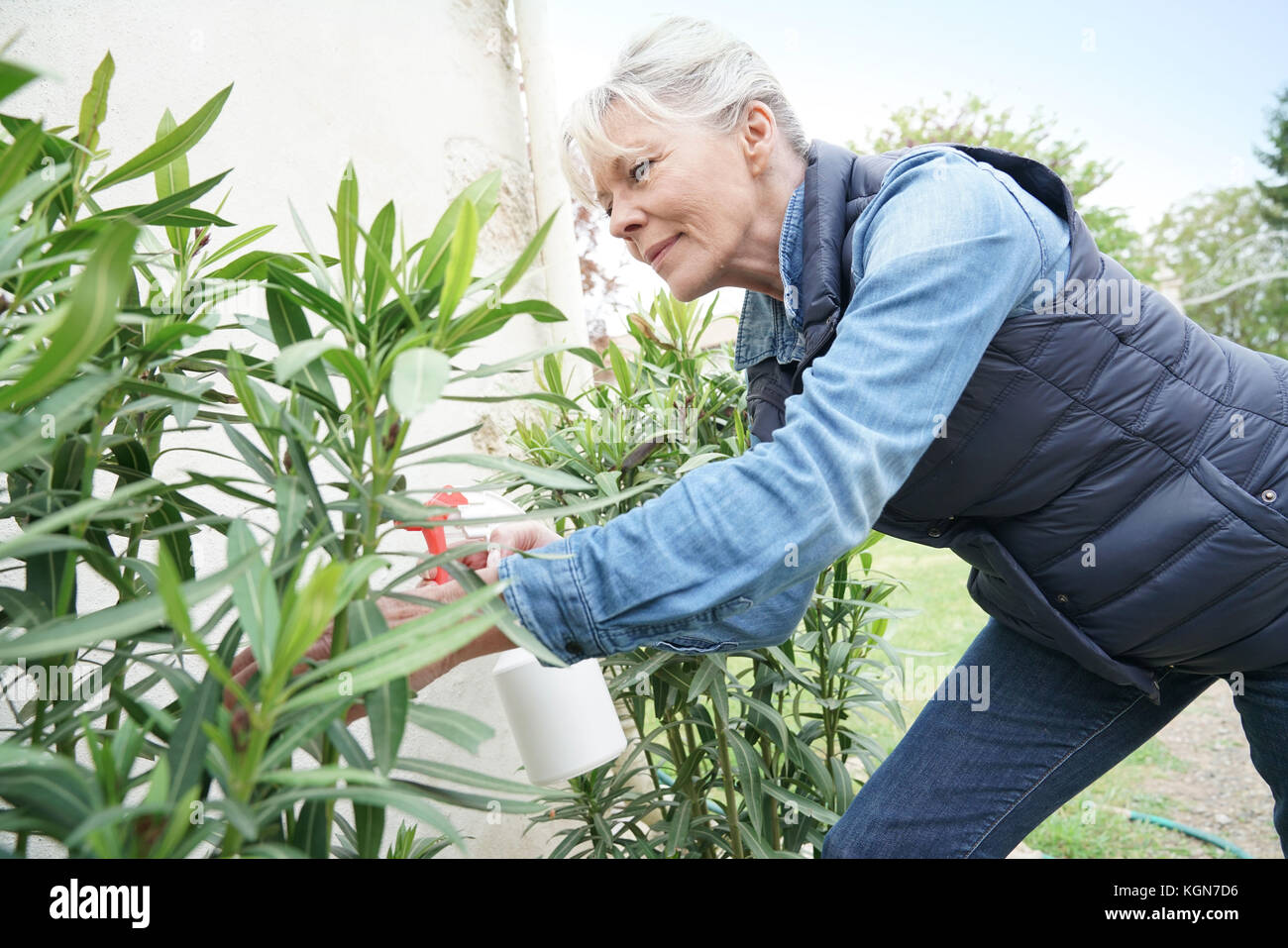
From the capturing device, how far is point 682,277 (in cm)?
124

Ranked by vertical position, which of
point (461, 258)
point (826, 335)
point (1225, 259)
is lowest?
point (461, 258)

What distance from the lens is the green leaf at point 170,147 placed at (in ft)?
2.27

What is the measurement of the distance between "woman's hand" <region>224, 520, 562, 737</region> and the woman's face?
1.39ft

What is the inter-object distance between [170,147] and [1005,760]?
1.20 meters

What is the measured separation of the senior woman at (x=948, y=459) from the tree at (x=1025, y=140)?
38.0 feet

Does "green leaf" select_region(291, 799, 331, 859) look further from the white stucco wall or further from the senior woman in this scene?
the white stucco wall

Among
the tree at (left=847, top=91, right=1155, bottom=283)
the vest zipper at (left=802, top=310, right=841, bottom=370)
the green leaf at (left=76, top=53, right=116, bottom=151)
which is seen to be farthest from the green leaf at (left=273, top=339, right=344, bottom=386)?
the tree at (left=847, top=91, right=1155, bottom=283)

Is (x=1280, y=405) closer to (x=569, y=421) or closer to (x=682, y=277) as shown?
(x=682, y=277)

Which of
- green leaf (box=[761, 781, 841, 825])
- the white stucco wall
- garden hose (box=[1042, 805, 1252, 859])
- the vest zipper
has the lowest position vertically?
garden hose (box=[1042, 805, 1252, 859])

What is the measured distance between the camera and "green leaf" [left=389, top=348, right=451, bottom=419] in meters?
0.46

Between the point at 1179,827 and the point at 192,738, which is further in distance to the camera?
the point at 1179,827

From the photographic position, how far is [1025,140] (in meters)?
12.3

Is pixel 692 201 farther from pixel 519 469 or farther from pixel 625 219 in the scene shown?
pixel 519 469

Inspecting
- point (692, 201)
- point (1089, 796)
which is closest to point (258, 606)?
point (692, 201)
